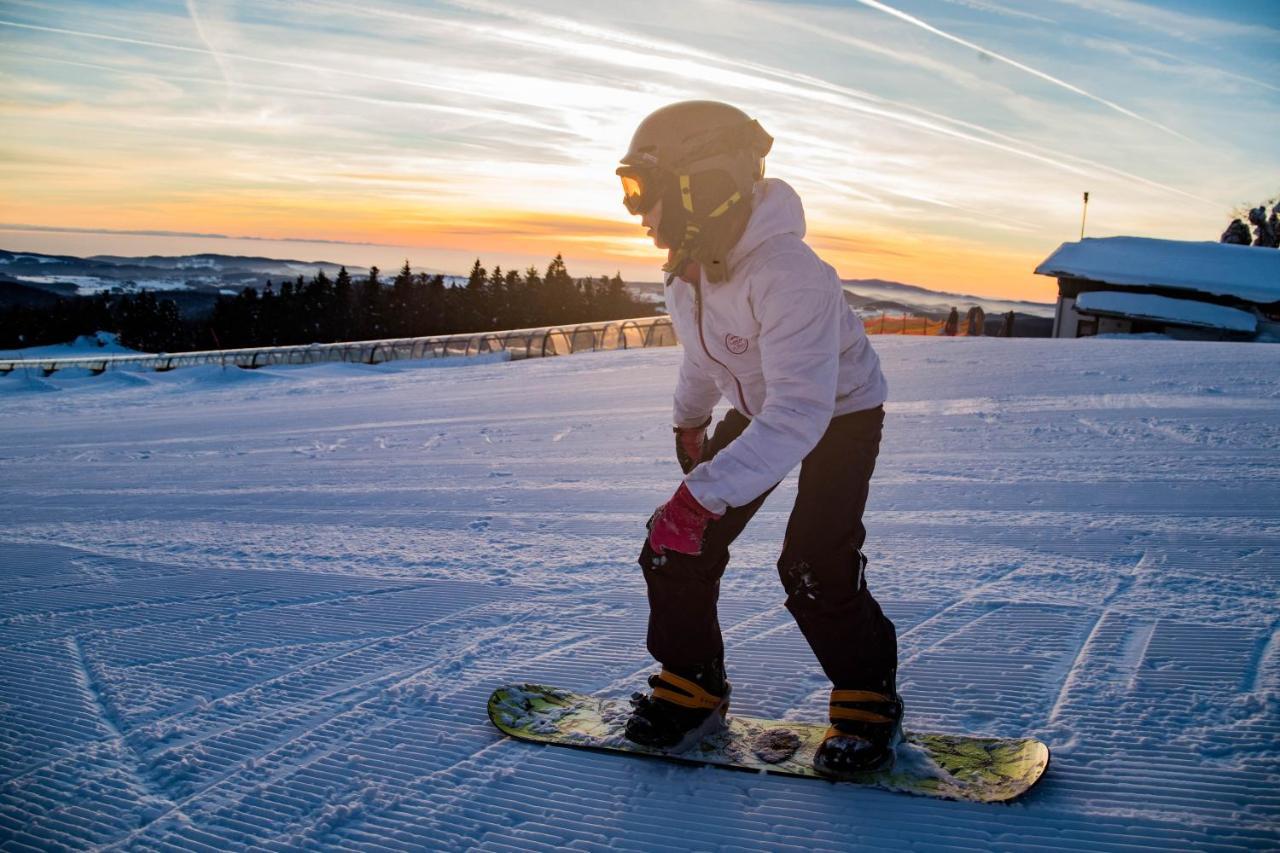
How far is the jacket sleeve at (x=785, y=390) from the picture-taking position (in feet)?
7.66

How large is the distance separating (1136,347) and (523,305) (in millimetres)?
66766

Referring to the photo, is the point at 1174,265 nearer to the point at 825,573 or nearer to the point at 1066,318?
the point at 1066,318

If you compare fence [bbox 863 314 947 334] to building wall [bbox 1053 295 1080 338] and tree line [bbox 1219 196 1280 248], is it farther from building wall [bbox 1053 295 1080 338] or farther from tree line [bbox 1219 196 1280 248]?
tree line [bbox 1219 196 1280 248]

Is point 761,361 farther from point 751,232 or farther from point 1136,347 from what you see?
point 1136,347

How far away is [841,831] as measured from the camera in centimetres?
227

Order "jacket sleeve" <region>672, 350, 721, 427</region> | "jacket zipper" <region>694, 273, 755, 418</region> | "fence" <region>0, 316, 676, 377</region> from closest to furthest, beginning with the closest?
"jacket zipper" <region>694, 273, 755, 418</region>, "jacket sleeve" <region>672, 350, 721, 427</region>, "fence" <region>0, 316, 676, 377</region>

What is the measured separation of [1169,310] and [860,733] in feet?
110

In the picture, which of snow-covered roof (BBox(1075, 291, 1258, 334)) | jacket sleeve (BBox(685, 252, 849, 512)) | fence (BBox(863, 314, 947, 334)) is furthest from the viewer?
snow-covered roof (BBox(1075, 291, 1258, 334))

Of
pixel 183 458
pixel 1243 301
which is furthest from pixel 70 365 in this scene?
pixel 1243 301

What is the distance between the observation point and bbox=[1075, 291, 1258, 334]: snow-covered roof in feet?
97.9

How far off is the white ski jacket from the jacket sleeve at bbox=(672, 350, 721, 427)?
0.92ft

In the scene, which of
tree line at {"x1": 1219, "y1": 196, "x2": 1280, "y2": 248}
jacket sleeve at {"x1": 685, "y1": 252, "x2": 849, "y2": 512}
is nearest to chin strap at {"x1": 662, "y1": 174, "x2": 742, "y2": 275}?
jacket sleeve at {"x1": 685, "y1": 252, "x2": 849, "y2": 512}

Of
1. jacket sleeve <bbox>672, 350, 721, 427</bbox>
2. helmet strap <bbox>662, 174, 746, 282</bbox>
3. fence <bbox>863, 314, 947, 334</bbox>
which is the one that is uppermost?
fence <bbox>863, 314, 947, 334</bbox>

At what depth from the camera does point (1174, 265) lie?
103 feet
